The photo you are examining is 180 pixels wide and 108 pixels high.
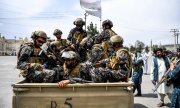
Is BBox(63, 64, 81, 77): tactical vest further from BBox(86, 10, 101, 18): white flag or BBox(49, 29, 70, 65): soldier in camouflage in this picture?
BBox(86, 10, 101, 18): white flag

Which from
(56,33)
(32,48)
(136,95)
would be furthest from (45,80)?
(136,95)

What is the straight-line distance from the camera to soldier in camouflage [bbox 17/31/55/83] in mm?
5832

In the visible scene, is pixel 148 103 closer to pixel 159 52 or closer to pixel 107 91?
pixel 159 52

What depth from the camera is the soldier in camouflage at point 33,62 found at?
5.83m

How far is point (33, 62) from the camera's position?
6434mm

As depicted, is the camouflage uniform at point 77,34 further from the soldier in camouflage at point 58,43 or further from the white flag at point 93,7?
the white flag at point 93,7

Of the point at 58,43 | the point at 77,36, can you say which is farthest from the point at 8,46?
the point at 58,43

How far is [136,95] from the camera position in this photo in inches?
478

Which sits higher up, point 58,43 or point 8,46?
point 8,46

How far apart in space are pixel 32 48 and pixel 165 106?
492cm

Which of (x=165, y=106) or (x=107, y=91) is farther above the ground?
(x=107, y=91)

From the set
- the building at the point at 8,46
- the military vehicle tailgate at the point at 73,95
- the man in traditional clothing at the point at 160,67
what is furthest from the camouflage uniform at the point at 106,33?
the building at the point at 8,46

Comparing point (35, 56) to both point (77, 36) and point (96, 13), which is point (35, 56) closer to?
point (77, 36)

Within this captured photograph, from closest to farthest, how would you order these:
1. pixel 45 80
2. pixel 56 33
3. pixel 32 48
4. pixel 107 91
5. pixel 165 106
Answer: pixel 107 91, pixel 45 80, pixel 32 48, pixel 56 33, pixel 165 106
